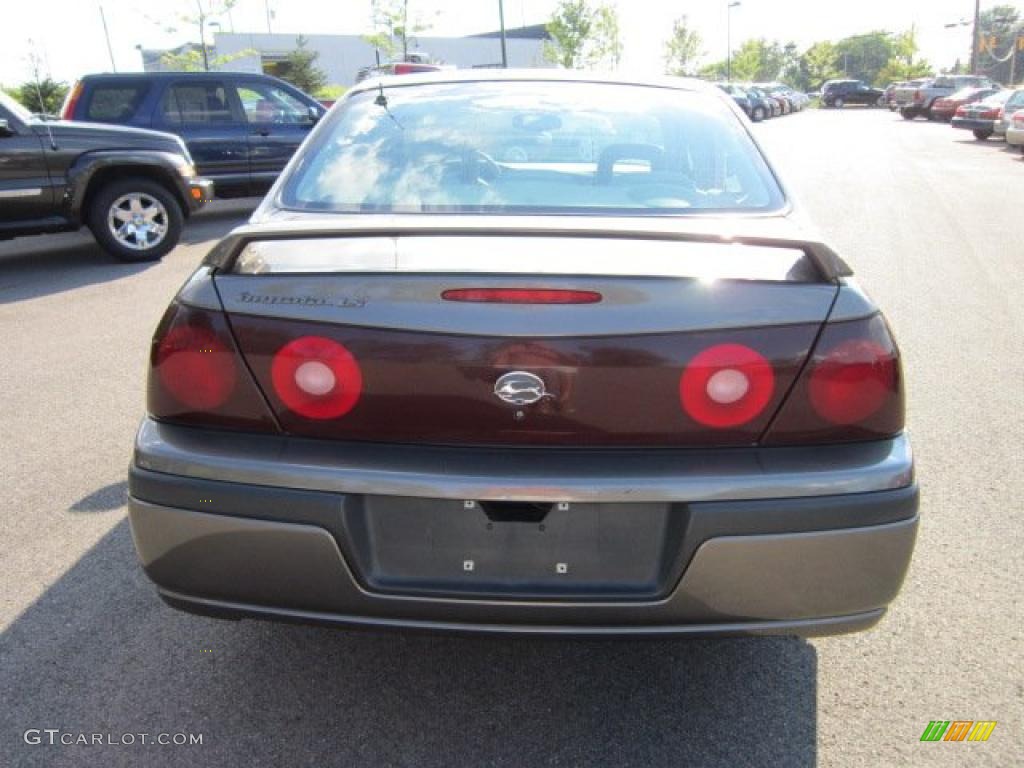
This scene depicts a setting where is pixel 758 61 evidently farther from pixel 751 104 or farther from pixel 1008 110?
pixel 1008 110

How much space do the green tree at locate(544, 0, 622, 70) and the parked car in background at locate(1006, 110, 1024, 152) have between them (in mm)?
31642

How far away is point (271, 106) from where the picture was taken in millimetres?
11414

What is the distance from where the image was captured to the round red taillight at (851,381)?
1975mm

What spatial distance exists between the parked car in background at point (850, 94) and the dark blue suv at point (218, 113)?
54.4m

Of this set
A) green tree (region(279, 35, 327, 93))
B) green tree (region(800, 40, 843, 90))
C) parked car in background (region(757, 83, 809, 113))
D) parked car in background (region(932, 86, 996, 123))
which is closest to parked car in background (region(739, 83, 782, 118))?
parked car in background (region(757, 83, 809, 113))

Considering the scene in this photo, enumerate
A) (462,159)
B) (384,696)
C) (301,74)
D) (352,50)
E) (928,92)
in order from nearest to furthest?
1. (384,696)
2. (462,159)
3. (928,92)
4. (301,74)
5. (352,50)

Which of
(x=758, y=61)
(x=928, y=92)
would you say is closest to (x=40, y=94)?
(x=928, y=92)

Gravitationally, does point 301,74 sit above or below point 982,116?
above

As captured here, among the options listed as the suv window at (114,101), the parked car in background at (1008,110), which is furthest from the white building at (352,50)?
the suv window at (114,101)

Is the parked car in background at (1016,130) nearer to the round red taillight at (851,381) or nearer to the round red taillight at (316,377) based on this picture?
the round red taillight at (851,381)

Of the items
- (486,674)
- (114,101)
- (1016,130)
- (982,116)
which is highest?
(114,101)

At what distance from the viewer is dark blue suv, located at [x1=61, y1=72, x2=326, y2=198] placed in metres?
10.5

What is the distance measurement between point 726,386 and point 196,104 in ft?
34.7

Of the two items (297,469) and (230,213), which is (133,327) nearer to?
(297,469)
